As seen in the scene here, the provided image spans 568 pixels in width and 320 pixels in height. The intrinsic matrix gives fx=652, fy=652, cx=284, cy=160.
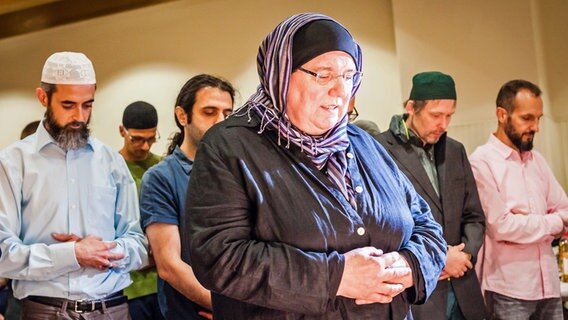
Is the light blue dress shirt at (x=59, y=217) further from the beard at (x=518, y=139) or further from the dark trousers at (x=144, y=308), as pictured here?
the beard at (x=518, y=139)

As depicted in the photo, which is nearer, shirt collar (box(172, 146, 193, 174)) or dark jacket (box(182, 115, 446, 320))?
dark jacket (box(182, 115, 446, 320))

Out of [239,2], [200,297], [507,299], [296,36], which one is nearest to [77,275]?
[200,297]

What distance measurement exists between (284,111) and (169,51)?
16.9 feet

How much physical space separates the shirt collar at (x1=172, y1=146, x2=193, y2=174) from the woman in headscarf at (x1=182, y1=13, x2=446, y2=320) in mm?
861

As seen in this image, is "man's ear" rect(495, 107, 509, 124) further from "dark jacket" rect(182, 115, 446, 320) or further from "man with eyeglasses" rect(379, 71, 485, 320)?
"dark jacket" rect(182, 115, 446, 320)

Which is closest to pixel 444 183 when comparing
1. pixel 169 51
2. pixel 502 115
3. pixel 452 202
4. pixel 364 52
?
pixel 452 202

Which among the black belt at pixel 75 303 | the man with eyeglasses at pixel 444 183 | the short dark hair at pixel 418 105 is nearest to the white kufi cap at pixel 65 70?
the black belt at pixel 75 303

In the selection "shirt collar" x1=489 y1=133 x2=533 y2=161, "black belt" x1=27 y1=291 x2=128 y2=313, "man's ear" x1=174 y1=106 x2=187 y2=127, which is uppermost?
"man's ear" x1=174 y1=106 x2=187 y2=127

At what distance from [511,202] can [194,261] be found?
1944 mm

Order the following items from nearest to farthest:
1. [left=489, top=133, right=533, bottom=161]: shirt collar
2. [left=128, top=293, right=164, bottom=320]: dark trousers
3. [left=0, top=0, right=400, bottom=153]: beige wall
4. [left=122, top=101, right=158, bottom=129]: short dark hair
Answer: [left=128, top=293, right=164, bottom=320]: dark trousers
[left=489, top=133, right=533, bottom=161]: shirt collar
[left=122, top=101, right=158, bottom=129]: short dark hair
[left=0, top=0, right=400, bottom=153]: beige wall

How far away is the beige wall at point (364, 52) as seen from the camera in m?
4.86

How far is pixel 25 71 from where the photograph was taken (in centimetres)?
719

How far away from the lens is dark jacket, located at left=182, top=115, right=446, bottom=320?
1.31 m

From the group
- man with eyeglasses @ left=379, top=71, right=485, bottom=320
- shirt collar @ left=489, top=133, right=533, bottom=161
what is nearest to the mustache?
man with eyeglasses @ left=379, top=71, right=485, bottom=320
